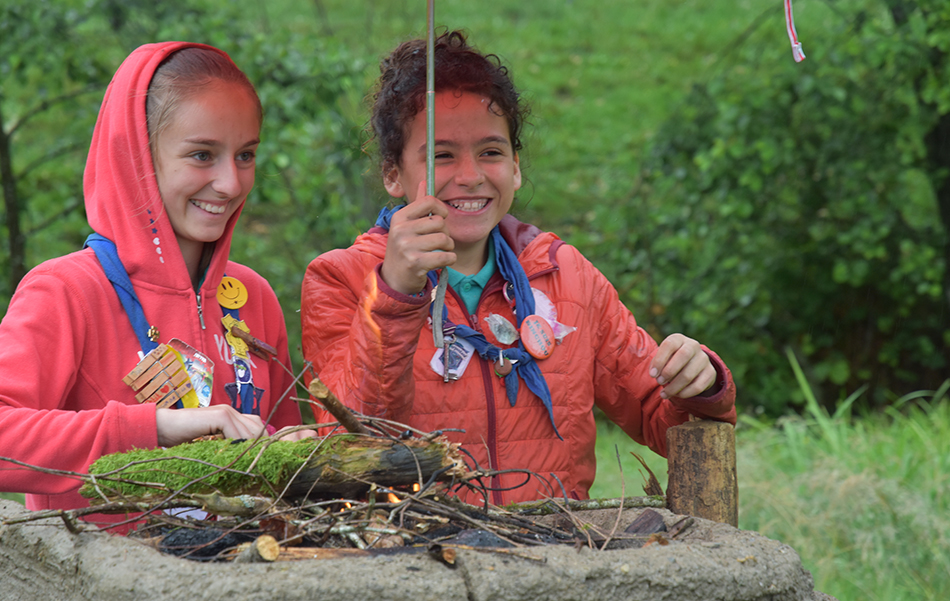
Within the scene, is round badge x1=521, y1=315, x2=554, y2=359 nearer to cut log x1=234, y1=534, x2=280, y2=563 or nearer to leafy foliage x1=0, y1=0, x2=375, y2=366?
cut log x1=234, y1=534, x2=280, y2=563

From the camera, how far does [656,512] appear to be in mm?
2049

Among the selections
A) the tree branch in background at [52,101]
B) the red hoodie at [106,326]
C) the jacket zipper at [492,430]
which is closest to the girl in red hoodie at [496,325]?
the jacket zipper at [492,430]

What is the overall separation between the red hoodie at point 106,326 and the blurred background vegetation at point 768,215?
6.03 ft

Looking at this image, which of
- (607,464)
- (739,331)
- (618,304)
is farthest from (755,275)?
(618,304)

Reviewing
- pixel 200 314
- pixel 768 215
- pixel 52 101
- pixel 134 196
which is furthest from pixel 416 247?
pixel 768 215

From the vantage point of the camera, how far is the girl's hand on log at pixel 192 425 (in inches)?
72.8

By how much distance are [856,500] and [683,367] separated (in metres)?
2.69

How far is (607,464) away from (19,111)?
435cm

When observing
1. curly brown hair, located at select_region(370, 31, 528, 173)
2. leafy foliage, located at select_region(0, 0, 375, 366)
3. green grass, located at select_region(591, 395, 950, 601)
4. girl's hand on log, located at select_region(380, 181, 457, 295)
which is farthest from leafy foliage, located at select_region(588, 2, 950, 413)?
girl's hand on log, located at select_region(380, 181, 457, 295)

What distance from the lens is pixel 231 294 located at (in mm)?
2443

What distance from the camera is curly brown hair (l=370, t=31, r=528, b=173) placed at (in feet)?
8.05

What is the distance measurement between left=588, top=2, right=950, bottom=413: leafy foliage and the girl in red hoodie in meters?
3.28

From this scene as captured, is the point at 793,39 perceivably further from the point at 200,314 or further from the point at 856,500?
the point at 856,500

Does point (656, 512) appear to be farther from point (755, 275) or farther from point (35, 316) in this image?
point (755, 275)
